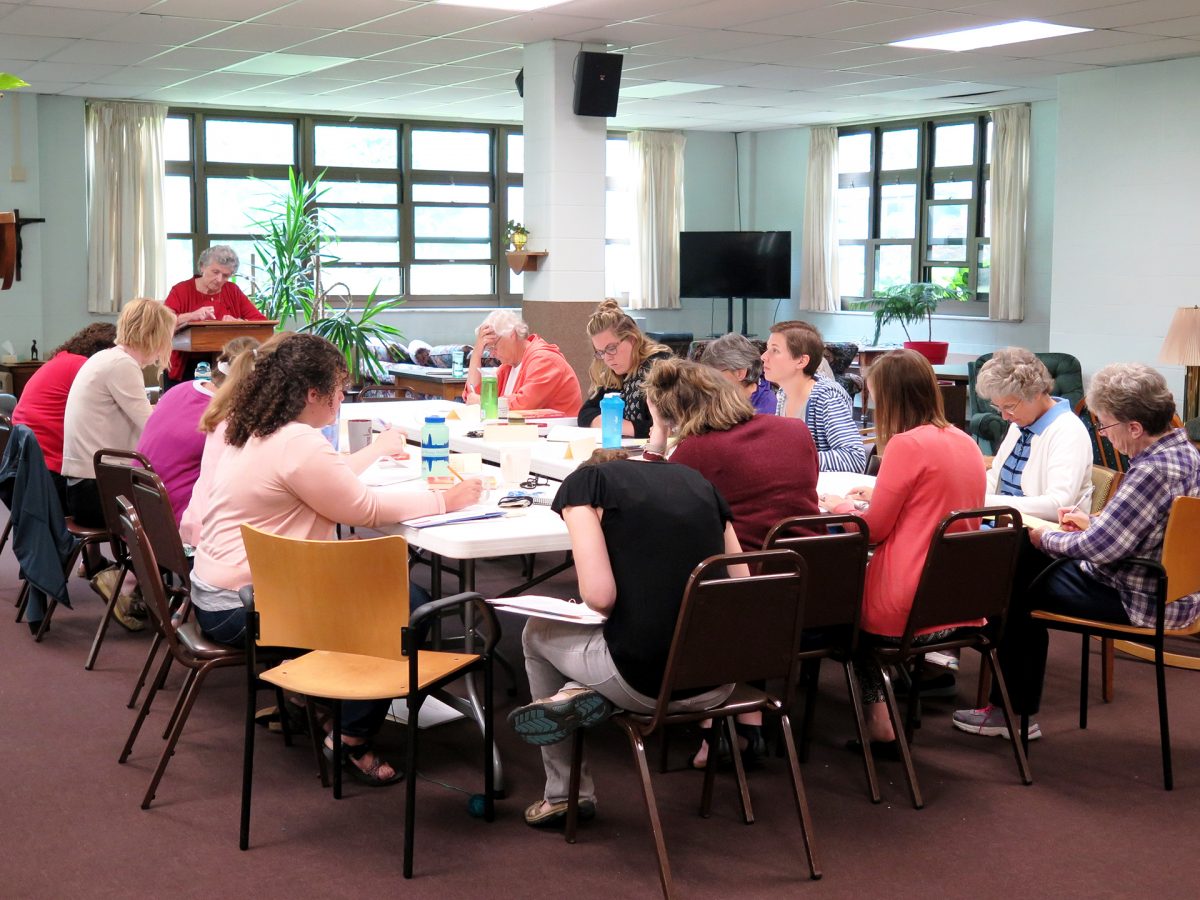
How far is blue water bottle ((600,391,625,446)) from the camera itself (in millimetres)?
4168

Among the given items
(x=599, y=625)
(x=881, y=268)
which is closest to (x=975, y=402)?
(x=881, y=268)

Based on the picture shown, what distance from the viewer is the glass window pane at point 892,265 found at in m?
11.9

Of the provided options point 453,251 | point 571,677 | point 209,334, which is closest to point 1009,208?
point 453,251

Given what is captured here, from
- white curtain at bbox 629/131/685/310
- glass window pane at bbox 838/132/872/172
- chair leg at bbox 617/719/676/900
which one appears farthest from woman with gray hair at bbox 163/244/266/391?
glass window pane at bbox 838/132/872/172

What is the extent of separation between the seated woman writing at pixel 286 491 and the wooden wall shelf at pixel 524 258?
15.6 ft

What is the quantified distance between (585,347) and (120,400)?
392 centimetres

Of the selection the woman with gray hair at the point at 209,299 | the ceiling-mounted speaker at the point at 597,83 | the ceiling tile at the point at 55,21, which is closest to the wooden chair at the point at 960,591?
the woman with gray hair at the point at 209,299

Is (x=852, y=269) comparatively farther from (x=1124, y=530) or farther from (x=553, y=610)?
(x=553, y=610)

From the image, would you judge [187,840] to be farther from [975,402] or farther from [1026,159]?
[1026,159]

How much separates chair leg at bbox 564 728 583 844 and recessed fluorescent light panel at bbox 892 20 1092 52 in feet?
19.1

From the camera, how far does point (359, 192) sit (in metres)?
11.8

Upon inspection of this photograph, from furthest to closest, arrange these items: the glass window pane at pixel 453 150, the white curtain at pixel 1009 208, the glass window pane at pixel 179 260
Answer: the glass window pane at pixel 453 150, the glass window pane at pixel 179 260, the white curtain at pixel 1009 208

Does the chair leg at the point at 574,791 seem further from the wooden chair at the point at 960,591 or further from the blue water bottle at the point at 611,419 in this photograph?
the blue water bottle at the point at 611,419

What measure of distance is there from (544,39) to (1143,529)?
5568 mm
